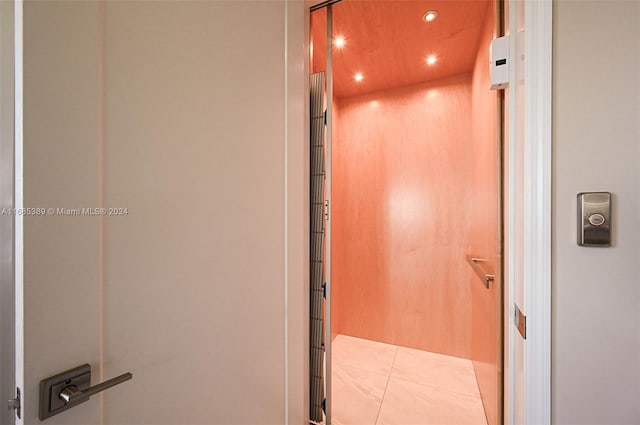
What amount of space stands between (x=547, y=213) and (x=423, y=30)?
5.31 feet

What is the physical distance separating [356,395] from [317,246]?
4.08ft

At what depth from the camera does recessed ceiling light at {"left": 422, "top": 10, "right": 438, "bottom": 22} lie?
1.65 m

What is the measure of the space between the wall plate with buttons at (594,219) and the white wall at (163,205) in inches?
38.3

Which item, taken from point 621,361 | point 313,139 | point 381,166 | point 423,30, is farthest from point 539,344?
point 381,166

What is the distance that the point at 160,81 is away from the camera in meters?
0.70

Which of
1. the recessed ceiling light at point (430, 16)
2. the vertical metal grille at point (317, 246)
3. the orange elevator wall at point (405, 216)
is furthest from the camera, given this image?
the orange elevator wall at point (405, 216)

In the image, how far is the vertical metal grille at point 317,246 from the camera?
142 centimetres

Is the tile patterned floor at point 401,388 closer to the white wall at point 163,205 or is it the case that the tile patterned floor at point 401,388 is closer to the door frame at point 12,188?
the white wall at point 163,205

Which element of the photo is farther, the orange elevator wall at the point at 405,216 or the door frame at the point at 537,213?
the orange elevator wall at the point at 405,216

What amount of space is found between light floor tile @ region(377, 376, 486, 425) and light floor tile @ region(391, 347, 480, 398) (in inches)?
3.2

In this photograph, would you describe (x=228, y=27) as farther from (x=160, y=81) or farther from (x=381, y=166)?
(x=381, y=166)

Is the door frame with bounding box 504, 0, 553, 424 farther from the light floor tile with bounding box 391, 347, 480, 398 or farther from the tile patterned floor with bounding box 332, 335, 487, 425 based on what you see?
the light floor tile with bounding box 391, 347, 480, 398

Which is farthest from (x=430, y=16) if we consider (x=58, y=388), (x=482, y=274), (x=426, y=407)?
(x=426, y=407)

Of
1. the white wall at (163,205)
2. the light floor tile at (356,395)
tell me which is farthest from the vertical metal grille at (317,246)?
the light floor tile at (356,395)
